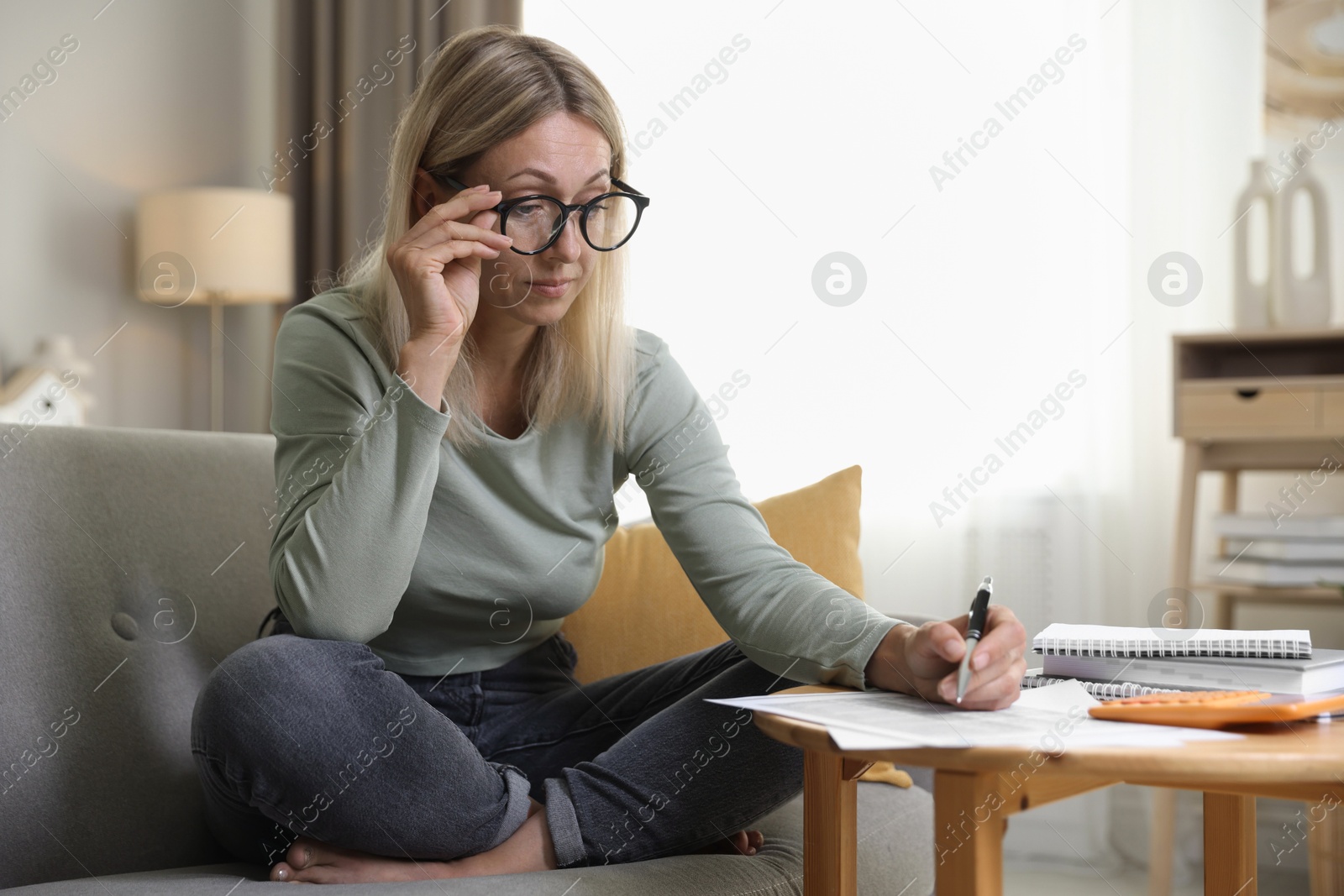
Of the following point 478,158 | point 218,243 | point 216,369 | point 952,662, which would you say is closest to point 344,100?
point 218,243

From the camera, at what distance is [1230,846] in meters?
0.97

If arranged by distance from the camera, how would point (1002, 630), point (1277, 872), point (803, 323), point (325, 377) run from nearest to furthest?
point (1002, 630) → point (325, 377) → point (1277, 872) → point (803, 323)

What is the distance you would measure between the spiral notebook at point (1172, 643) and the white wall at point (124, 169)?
2403 millimetres

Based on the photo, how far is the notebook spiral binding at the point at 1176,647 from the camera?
0.81 m

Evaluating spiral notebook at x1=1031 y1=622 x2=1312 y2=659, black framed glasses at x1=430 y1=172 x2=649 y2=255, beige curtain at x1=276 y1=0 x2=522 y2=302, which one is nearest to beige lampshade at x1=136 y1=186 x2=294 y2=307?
beige curtain at x1=276 y1=0 x2=522 y2=302

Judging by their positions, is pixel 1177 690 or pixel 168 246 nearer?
pixel 1177 690

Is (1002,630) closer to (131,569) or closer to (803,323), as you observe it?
(131,569)

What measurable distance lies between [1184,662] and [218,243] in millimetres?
2292

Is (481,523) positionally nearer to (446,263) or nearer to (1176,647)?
(446,263)

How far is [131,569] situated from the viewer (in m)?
1.19

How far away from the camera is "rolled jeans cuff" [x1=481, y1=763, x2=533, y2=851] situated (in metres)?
0.93

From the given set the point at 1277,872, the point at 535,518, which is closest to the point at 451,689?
the point at 535,518

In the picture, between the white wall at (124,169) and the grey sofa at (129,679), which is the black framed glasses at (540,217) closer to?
the grey sofa at (129,679)

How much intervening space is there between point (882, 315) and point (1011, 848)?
3.63ft
